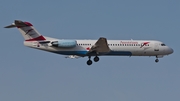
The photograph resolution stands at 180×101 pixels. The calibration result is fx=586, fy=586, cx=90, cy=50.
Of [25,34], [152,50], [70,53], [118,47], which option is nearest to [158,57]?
[152,50]

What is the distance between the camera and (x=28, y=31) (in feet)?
233

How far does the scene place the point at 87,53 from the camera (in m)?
72.4

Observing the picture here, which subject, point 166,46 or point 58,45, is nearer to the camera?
point 58,45

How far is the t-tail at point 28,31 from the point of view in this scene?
70688 mm

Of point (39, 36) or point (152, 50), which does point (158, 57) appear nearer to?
point (152, 50)

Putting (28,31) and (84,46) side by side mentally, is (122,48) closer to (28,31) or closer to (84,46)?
(84,46)

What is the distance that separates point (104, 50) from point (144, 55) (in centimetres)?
699

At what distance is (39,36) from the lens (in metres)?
71.1

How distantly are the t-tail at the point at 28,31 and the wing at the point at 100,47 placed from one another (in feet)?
20.5

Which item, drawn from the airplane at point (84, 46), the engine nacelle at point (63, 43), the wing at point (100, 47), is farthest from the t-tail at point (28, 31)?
the wing at point (100, 47)

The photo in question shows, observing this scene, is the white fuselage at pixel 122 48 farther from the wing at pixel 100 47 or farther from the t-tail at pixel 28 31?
the wing at pixel 100 47

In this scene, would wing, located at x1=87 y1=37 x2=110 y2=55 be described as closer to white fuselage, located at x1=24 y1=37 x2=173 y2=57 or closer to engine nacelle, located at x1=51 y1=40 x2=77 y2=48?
white fuselage, located at x1=24 y1=37 x2=173 y2=57

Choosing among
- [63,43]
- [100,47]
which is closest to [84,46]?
[100,47]

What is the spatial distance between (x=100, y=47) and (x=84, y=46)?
246 cm
